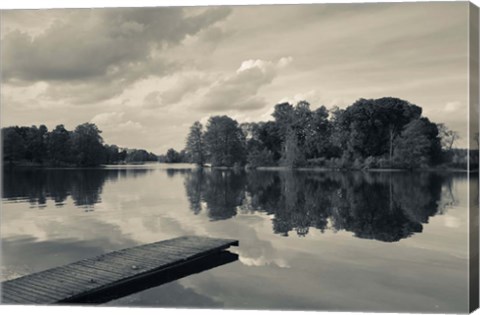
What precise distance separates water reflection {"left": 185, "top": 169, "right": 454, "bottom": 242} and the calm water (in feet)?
0.13

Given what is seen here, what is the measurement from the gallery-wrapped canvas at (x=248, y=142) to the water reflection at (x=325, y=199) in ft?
0.38

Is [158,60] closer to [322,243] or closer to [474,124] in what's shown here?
[322,243]

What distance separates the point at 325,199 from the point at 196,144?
5652 mm

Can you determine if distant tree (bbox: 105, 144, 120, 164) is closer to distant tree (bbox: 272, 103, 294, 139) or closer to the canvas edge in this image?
distant tree (bbox: 272, 103, 294, 139)

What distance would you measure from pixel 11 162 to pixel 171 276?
4.68 meters

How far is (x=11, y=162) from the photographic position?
10.7m

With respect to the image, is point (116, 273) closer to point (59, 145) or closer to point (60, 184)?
point (59, 145)

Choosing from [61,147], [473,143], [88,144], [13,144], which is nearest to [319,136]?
[88,144]

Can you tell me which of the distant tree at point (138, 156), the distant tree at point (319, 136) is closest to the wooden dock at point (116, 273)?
the distant tree at point (138, 156)

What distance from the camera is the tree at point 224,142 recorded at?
10.6 m

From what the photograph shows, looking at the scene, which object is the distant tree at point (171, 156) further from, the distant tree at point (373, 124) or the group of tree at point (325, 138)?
the distant tree at point (373, 124)

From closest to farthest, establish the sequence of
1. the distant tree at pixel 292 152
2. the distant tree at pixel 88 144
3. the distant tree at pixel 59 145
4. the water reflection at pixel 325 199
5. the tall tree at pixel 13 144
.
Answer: the tall tree at pixel 13 144 → the distant tree at pixel 88 144 → the distant tree at pixel 59 145 → the water reflection at pixel 325 199 → the distant tree at pixel 292 152

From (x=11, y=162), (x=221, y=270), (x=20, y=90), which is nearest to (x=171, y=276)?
(x=221, y=270)

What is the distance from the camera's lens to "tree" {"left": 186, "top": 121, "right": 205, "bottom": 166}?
1073cm
